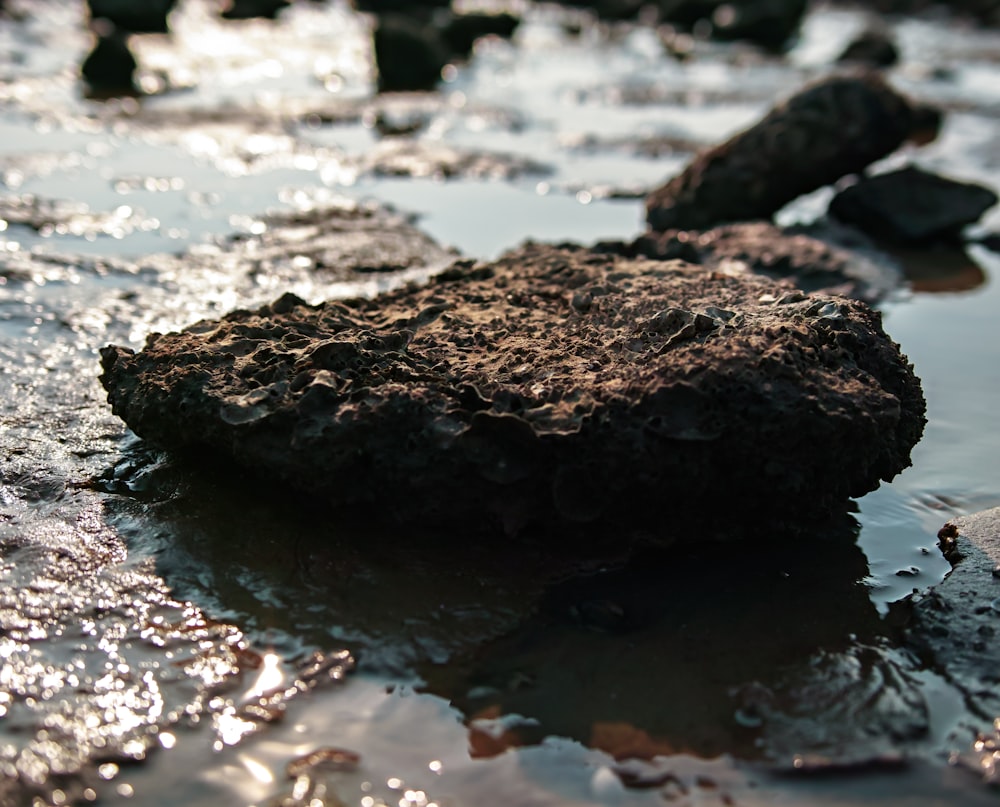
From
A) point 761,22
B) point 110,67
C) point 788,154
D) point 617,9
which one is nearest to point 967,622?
point 788,154

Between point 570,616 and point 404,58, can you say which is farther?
point 404,58

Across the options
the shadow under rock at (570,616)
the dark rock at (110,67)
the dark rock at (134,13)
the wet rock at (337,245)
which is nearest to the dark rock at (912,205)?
the wet rock at (337,245)

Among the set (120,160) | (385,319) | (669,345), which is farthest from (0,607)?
(120,160)

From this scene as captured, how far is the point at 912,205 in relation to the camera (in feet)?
22.1

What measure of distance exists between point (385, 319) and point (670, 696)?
5.87ft

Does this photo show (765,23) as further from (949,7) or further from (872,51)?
(949,7)

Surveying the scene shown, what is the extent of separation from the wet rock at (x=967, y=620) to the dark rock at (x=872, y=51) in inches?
497

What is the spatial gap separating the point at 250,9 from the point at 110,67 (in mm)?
6134

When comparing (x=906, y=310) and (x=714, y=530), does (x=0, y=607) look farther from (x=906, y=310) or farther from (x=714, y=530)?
(x=906, y=310)

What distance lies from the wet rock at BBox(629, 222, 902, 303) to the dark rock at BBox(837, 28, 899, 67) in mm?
9378

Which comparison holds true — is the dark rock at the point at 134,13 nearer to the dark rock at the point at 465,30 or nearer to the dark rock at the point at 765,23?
the dark rock at the point at 465,30

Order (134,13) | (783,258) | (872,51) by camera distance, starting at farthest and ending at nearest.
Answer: (872,51) → (134,13) → (783,258)

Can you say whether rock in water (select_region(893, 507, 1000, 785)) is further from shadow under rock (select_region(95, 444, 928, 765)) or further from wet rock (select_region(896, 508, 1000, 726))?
shadow under rock (select_region(95, 444, 928, 765))

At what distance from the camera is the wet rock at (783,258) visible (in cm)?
560
